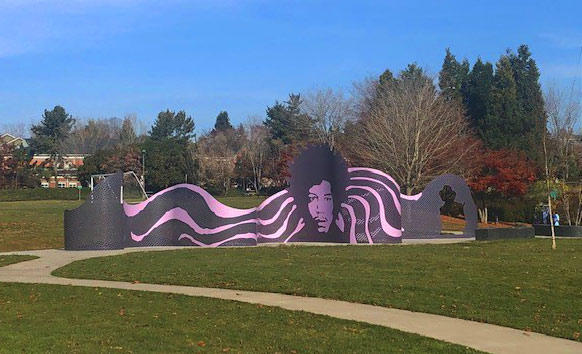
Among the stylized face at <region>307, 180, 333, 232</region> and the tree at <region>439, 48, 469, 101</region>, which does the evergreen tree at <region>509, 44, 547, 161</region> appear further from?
the stylized face at <region>307, 180, 333, 232</region>

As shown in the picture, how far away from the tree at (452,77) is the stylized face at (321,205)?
148 ft

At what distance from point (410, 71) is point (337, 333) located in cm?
6339

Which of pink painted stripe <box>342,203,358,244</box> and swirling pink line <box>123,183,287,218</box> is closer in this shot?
swirling pink line <box>123,183,287,218</box>

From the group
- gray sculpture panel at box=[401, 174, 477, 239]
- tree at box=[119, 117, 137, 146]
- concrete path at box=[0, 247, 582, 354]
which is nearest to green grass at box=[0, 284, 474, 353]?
concrete path at box=[0, 247, 582, 354]

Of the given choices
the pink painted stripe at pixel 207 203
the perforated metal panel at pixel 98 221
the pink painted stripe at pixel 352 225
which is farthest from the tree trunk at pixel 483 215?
the perforated metal panel at pixel 98 221

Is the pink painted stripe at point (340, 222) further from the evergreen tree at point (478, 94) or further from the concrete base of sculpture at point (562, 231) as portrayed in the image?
the evergreen tree at point (478, 94)

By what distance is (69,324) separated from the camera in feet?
28.6

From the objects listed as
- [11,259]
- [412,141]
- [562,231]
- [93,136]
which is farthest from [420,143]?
[93,136]

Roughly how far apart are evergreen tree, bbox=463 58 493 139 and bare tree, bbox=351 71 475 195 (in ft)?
47.3

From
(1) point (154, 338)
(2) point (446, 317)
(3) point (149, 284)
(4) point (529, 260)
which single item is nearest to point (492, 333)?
(2) point (446, 317)

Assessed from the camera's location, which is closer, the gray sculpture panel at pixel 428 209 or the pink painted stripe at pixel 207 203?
the pink painted stripe at pixel 207 203

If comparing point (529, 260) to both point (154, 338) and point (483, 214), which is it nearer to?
point (154, 338)

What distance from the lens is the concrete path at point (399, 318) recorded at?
306 inches

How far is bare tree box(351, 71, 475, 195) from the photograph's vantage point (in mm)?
43469
